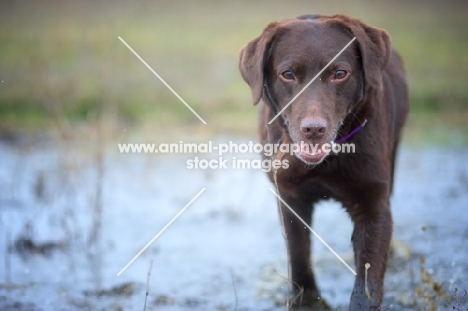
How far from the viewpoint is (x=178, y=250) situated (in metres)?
6.60

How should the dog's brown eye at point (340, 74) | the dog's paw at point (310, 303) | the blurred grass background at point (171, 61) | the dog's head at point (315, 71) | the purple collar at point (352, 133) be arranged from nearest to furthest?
1. the dog's head at point (315, 71)
2. the dog's brown eye at point (340, 74)
3. the purple collar at point (352, 133)
4. the dog's paw at point (310, 303)
5. the blurred grass background at point (171, 61)

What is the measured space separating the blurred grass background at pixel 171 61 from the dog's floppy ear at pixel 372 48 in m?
3.31

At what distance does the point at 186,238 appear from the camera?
22.9ft

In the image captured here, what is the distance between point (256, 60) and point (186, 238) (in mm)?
2735

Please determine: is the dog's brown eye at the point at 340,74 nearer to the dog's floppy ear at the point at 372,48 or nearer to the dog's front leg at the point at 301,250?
the dog's floppy ear at the point at 372,48

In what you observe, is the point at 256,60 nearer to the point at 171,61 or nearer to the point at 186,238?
the point at 186,238

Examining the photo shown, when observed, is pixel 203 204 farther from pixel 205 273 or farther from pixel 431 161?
pixel 431 161

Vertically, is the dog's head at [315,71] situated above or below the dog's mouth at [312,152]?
above

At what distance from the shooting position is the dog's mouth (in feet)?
14.2

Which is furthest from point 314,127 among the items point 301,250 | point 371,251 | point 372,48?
point 301,250

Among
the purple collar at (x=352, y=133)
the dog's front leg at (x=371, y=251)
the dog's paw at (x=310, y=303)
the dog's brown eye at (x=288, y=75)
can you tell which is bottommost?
the dog's paw at (x=310, y=303)

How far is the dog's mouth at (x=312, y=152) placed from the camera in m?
4.34

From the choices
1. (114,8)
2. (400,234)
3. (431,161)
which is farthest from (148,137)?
(114,8)

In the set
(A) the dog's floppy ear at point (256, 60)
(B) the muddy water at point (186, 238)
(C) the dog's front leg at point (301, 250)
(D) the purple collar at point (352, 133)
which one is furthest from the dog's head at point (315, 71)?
(B) the muddy water at point (186, 238)
